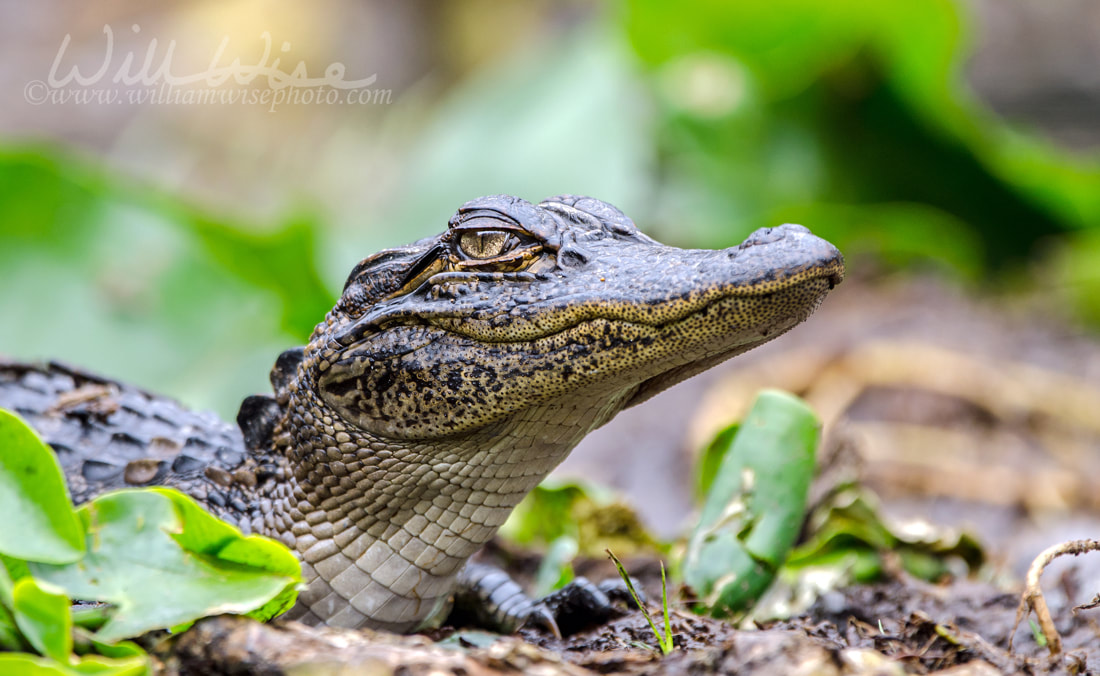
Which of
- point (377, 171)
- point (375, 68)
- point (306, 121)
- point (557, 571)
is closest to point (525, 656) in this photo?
point (557, 571)

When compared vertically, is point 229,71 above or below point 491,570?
above

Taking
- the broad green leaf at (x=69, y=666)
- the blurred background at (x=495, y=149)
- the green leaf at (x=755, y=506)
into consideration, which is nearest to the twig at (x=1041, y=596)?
the green leaf at (x=755, y=506)

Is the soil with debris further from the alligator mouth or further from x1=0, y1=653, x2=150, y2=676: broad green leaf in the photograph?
the alligator mouth

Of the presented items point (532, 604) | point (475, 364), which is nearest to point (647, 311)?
point (475, 364)

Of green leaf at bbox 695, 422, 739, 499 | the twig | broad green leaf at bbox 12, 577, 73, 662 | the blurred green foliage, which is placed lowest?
broad green leaf at bbox 12, 577, 73, 662

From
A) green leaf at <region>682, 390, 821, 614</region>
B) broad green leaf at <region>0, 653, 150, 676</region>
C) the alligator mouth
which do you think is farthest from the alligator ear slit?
green leaf at <region>682, 390, 821, 614</region>

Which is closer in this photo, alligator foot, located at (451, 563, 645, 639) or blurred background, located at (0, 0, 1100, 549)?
alligator foot, located at (451, 563, 645, 639)

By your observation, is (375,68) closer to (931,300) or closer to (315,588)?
(931,300)

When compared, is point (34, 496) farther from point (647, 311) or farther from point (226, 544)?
point (647, 311)
